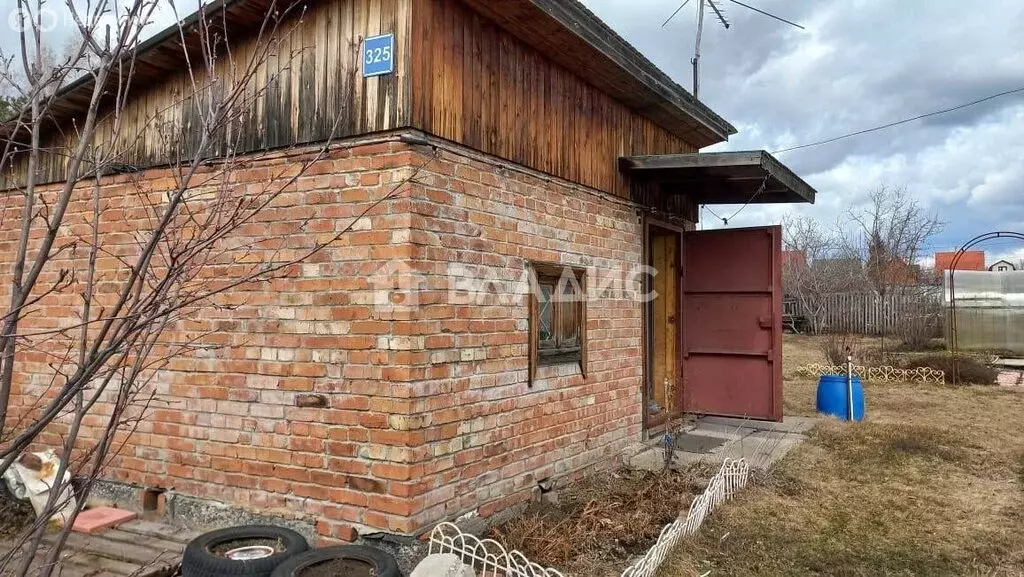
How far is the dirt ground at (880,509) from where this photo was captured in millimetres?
4660

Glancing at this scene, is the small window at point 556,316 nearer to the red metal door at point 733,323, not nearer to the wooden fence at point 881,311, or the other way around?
the red metal door at point 733,323

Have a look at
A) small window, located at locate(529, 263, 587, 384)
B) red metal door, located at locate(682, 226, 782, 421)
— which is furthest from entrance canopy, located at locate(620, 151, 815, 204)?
small window, located at locate(529, 263, 587, 384)


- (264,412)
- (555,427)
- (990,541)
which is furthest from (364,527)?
(990,541)

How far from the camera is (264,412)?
4.67 m

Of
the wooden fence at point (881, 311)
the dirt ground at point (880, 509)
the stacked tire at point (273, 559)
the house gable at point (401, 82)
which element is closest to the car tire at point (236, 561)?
the stacked tire at point (273, 559)

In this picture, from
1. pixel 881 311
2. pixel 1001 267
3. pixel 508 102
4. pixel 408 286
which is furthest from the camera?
pixel 1001 267

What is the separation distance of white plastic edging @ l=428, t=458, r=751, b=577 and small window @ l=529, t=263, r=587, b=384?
1.42 m

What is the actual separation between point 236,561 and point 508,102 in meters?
3.48

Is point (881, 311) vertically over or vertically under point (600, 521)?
over

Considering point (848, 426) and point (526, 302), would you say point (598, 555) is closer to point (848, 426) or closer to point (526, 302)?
point (526, 302)

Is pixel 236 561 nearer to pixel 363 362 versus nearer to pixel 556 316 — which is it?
pixel 363 362

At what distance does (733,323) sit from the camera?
8516 millimetres

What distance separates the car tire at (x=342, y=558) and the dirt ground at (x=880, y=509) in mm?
1716
